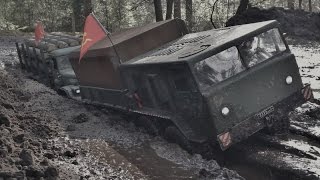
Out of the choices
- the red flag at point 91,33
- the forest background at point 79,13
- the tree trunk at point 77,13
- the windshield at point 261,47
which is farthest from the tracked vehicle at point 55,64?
the forest background at point 79,13

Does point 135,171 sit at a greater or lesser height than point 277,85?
lesser

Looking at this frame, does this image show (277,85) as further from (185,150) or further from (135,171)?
(135,171)

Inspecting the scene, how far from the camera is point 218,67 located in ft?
27.0

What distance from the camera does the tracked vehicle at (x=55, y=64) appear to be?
1554 cm

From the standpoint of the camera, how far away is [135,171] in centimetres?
835

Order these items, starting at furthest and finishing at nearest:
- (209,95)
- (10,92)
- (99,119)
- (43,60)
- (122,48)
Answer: (43,60) → (10,92) → (99,119) → (122,48) → (209,95)

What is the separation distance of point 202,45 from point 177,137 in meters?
1.98

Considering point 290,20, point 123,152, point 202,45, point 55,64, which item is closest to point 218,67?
point 202,45

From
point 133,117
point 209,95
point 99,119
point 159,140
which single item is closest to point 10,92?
point 99,119

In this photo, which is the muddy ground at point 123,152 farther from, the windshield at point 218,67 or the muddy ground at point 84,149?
the windshield at point 218,67

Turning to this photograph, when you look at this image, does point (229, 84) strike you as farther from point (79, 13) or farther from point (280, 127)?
point (79, 13)

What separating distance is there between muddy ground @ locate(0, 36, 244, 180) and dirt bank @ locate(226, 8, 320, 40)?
40.3 ft

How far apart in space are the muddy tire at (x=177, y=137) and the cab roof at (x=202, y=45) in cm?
149

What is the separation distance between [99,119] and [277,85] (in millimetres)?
5613
